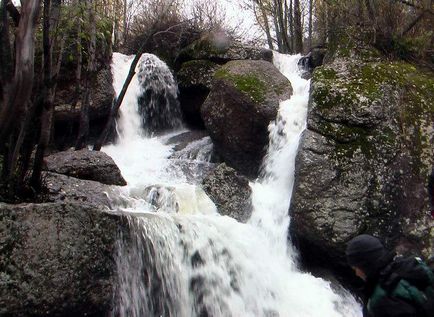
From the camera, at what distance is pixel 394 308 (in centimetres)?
257

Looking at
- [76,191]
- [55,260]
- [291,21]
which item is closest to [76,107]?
[76,191]

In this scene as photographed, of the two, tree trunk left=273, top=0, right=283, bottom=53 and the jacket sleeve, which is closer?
the jacket sleeve

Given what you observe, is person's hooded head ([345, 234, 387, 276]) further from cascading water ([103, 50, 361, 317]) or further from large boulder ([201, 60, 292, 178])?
large boulder ([201, 60, 292, 178])

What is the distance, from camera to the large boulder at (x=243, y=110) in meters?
9.33

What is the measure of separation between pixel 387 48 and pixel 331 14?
5.77 feet

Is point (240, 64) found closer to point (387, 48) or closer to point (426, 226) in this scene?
point (387, 48)

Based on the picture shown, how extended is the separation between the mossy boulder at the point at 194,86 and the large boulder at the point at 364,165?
15.9 feet

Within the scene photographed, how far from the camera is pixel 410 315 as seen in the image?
254cm

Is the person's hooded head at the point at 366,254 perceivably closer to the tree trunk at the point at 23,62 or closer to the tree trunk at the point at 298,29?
the tree trunk at the point at 23,62

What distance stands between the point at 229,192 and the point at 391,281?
5132 mm

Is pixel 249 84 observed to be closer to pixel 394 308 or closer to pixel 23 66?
pixel 23 66

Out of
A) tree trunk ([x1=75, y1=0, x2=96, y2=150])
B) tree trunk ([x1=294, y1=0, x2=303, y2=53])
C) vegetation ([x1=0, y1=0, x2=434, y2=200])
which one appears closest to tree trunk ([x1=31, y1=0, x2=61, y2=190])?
vegetation ([x1=0, y1=0, x2=434, y2=200])

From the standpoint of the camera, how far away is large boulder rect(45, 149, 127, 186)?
7.41 metres

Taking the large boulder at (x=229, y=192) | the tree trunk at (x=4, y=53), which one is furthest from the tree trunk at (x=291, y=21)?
the tree trunk at (x=4, y=53)
